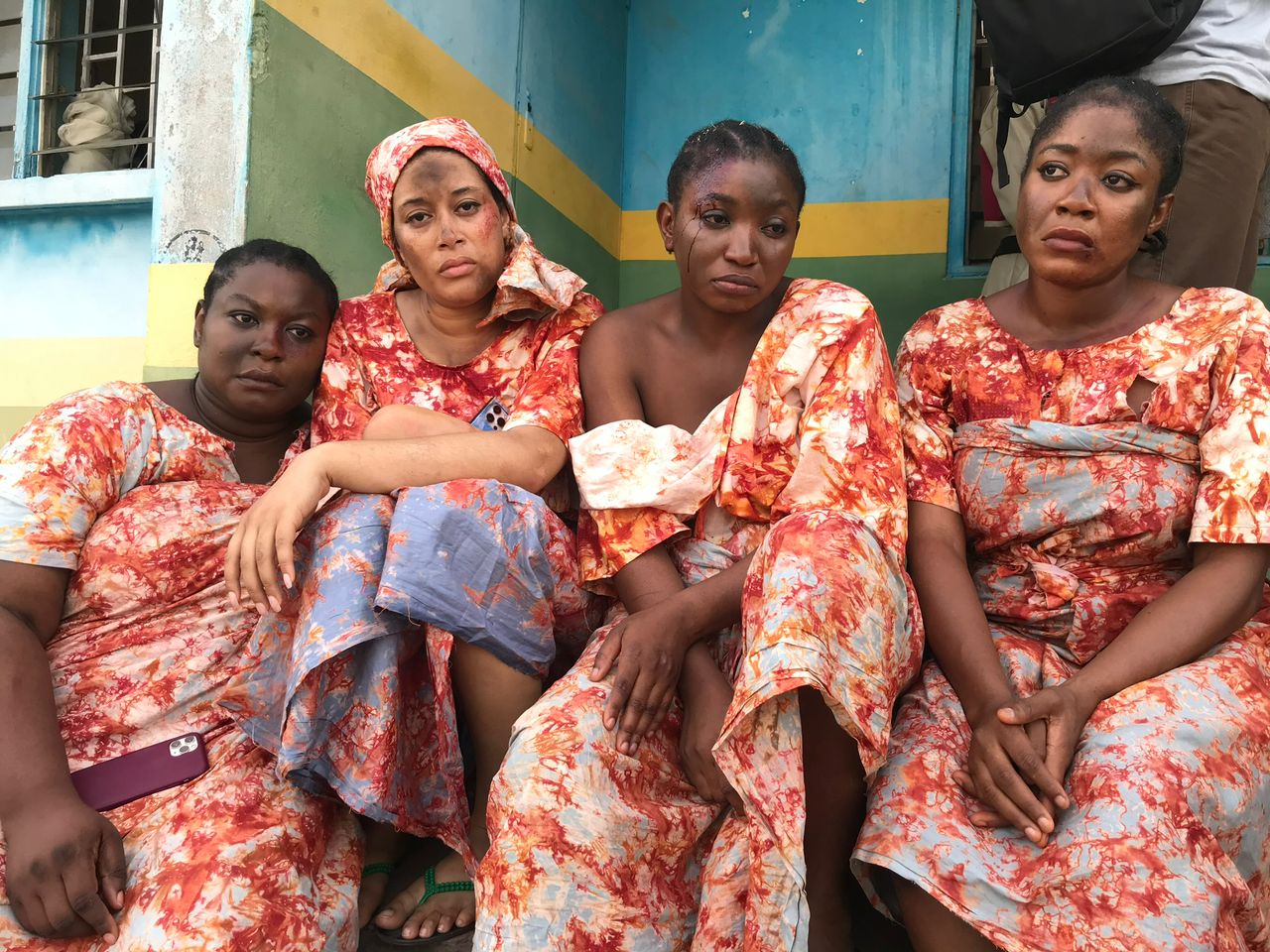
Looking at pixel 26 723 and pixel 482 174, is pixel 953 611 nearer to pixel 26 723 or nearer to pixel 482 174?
pixel 482 174

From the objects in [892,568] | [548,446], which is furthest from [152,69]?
[892,568]

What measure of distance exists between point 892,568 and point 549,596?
2.16 ft

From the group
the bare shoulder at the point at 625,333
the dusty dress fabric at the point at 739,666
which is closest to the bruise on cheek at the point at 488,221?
the bare shoulder at the point at 625,333

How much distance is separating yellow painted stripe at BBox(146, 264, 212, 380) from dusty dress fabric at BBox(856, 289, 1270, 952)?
1.86 metres

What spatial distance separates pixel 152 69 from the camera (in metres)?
3.67

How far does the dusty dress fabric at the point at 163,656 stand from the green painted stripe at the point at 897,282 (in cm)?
296

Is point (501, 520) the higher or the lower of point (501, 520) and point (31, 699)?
the higher

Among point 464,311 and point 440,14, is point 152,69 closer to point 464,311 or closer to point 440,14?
point 440,14

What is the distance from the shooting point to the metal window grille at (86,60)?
3639mm

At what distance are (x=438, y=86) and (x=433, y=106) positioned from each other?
0.08m

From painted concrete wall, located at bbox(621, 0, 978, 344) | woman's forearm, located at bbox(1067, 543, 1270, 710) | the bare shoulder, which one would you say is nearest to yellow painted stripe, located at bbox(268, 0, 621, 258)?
painted concrete wall, located at bbox(621, 0, 978, 344)

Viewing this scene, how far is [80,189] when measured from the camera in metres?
3.25

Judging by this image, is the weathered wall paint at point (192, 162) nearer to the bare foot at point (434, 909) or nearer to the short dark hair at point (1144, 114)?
the bare foot at point (434, 909)

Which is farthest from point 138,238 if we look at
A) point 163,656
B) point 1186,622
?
point 1186,622
